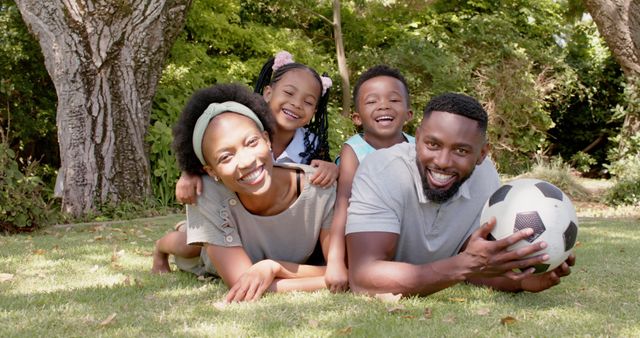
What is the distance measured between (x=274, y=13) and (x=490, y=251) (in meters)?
14.9

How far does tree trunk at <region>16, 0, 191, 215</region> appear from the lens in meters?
8.65

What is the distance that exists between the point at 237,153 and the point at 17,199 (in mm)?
4563

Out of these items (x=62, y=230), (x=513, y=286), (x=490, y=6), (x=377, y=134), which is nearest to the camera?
(x=513, y=286)

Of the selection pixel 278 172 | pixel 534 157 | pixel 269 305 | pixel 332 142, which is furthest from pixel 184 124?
pixel 534 157

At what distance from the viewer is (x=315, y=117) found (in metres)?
5.65

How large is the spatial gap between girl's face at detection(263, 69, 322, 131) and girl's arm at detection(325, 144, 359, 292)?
26.5 inches

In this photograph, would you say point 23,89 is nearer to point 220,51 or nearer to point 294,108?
point 220,51

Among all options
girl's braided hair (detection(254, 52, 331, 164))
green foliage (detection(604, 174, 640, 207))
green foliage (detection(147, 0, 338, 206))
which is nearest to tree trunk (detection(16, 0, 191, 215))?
green foliage (detection(147, 0, 338, 206))

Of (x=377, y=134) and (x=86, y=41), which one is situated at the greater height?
(x=86, y=41)

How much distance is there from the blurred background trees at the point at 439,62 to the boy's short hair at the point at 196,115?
26.1 ft

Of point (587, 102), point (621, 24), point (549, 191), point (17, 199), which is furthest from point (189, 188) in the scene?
point (587, 102)

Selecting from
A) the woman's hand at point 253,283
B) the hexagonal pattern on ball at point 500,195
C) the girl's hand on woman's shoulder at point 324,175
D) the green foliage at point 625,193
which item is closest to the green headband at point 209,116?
the girl's hand on woman's shoulder at point 324,175

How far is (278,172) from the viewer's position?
4180 millimetres

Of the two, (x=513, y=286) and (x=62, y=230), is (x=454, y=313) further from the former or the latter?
(x=62, y=230)
